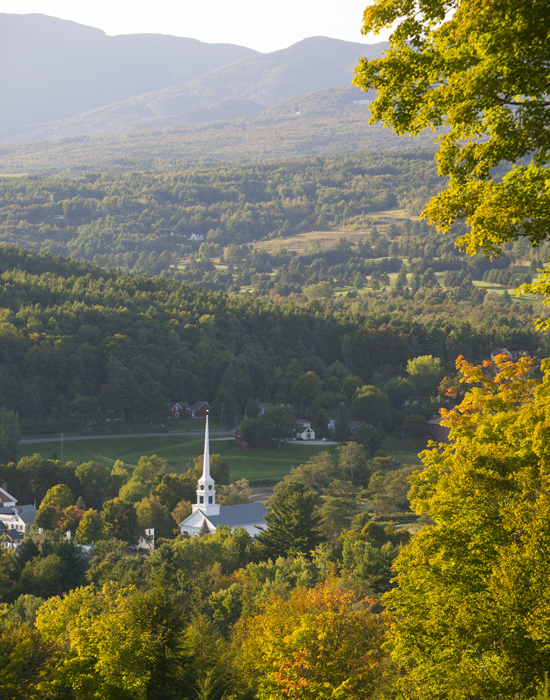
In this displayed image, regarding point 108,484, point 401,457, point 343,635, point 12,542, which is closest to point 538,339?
point 401,457

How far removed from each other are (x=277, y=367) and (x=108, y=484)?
6133 cm

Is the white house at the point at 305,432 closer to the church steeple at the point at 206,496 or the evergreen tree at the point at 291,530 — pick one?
the church steeple at the point at 206,496

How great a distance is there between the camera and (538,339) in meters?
142

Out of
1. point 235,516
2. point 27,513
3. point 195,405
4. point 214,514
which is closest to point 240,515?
point 235,516

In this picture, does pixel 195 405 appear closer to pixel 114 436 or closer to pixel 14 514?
pixel 114 436

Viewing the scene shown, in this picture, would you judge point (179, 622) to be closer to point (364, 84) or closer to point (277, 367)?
point (364, 84)

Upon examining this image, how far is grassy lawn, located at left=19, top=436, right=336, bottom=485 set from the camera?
83.7 m

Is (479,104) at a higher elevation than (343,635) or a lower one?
higher

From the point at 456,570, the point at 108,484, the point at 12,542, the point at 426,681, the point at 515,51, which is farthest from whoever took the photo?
the point at 108,484

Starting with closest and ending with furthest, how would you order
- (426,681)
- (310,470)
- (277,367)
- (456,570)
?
(426,681) < (456,570) < (310,470) < (277,367)

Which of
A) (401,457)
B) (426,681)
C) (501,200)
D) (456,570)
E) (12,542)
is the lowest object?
(401,457)

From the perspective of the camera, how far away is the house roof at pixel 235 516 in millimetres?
52984

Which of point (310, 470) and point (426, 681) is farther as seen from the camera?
point (310, 470)

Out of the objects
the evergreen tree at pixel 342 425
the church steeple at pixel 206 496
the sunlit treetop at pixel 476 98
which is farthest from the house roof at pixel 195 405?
the sunlit treetop at pixel 476 98
